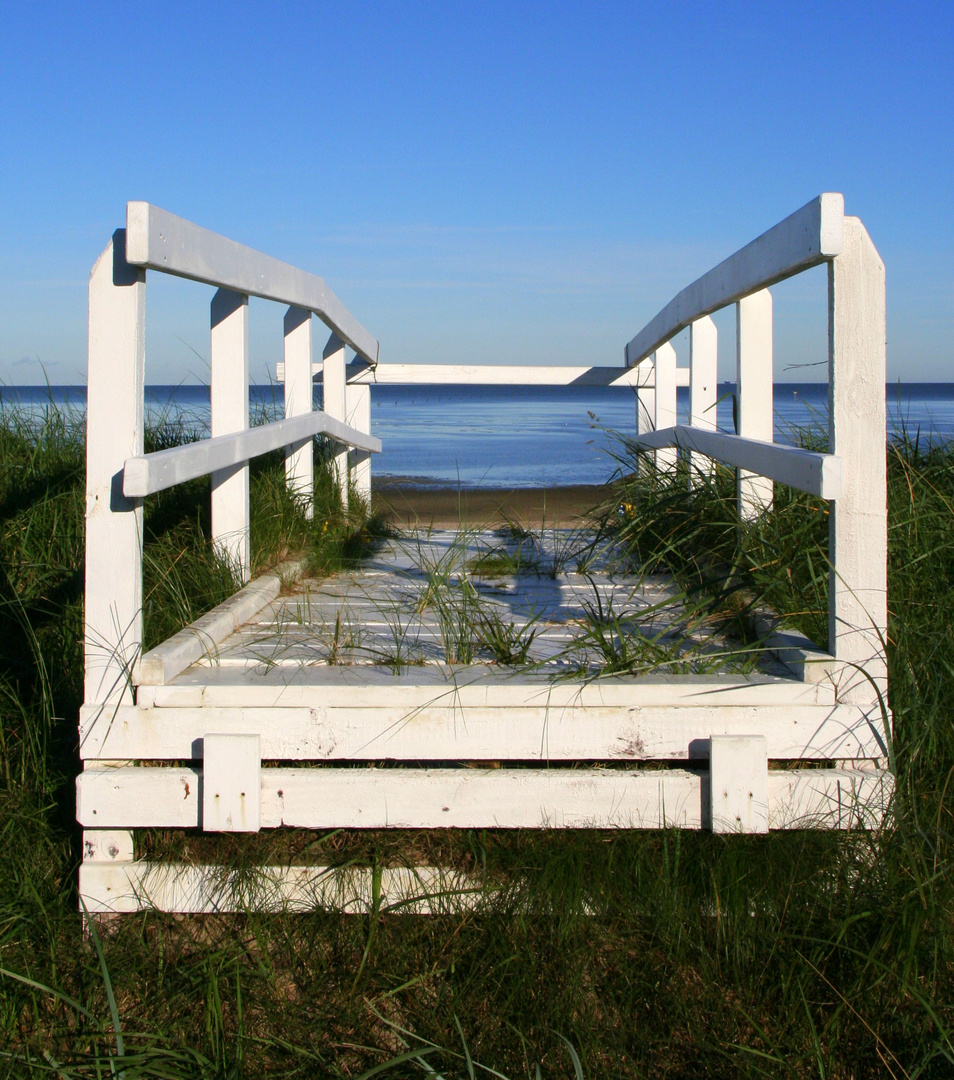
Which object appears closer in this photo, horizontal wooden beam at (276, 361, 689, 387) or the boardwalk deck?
the boardwalk deck

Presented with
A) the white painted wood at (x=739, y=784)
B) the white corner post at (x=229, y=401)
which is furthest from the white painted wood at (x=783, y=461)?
the white corner post at (x=229, y=401)

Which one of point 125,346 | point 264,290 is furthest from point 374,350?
point 125,346

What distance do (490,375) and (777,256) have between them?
4.58 m

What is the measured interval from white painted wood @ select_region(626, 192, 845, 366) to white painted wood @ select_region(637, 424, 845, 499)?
1.38 ft

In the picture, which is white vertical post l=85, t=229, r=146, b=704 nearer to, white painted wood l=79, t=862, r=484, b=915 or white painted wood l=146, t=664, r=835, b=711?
white painted wood l=146, t=664, r=835, b=711

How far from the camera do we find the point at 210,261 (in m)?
2.62

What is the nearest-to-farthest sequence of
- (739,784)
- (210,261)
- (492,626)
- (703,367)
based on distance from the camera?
(739,784) → (210,261) → (492,626) → (703,367)

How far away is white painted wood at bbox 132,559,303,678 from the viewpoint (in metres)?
2.31

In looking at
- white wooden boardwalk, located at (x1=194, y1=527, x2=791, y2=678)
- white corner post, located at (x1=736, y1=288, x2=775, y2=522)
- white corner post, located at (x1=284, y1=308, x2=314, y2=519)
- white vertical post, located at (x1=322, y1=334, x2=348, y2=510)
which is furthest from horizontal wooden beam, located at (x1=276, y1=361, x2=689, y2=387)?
white corner post, located at (x1=736, y1=288, x2=775, y2=522)

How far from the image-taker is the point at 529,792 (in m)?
2.25

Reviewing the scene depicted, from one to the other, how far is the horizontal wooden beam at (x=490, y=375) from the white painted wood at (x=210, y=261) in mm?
2254

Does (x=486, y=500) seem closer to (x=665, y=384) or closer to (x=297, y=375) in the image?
(x=665, y=384)

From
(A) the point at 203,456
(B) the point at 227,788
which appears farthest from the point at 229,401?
(B) the point at 227,788

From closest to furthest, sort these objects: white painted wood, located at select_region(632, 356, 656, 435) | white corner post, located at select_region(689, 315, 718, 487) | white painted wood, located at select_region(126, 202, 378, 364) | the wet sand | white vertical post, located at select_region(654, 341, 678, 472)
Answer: white painted wood, located at select_region(126, 202, 378, 364) → white corner post, located at select_region(689, 315, 718, 487) → white vertical post, located at select_region(654, 341, 678, 472) → white painted wood, located at select_region(632, 356, 656, 435) → the wet sand
